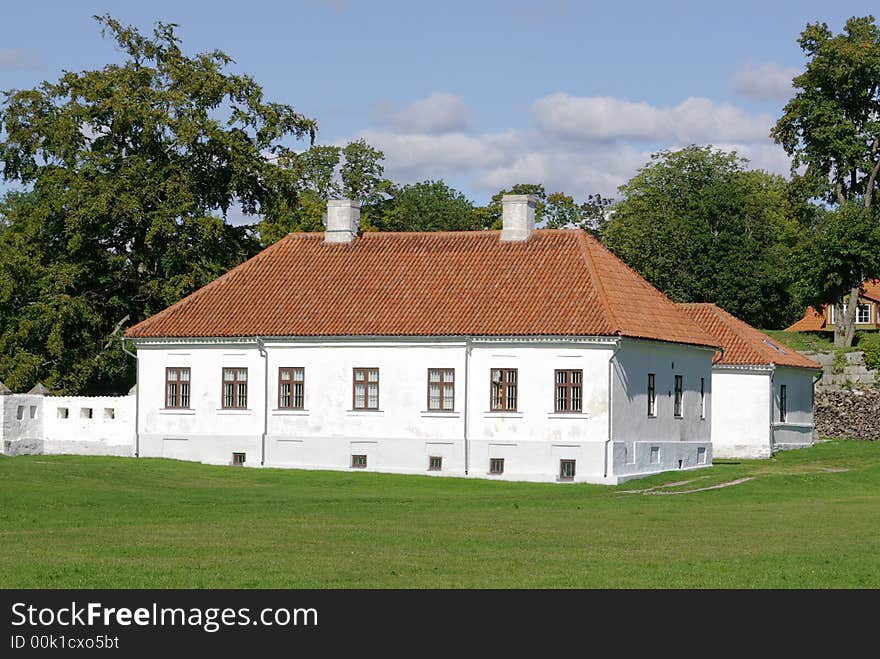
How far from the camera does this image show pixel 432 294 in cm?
4566

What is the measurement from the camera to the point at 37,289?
181 ft

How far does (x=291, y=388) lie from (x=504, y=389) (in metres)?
6.66

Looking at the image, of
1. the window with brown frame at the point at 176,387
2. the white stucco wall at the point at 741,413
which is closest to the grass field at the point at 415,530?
the window with brown frame at the point at 176,387

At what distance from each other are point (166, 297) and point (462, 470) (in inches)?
631

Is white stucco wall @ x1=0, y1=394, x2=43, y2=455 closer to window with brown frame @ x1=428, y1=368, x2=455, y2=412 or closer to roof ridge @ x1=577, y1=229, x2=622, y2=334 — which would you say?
window with brown frame @ x1=428, y1=368, x2=455, y2=412

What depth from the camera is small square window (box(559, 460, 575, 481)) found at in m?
42.2

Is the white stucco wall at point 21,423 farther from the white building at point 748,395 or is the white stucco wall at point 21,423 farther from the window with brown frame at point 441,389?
the white building at point 748,395

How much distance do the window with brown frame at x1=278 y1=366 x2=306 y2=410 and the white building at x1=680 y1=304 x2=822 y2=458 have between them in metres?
15.7

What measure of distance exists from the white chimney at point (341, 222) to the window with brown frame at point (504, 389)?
8.57m

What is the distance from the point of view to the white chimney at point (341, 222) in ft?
162

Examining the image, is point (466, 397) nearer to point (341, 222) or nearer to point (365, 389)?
point (365, 389)
